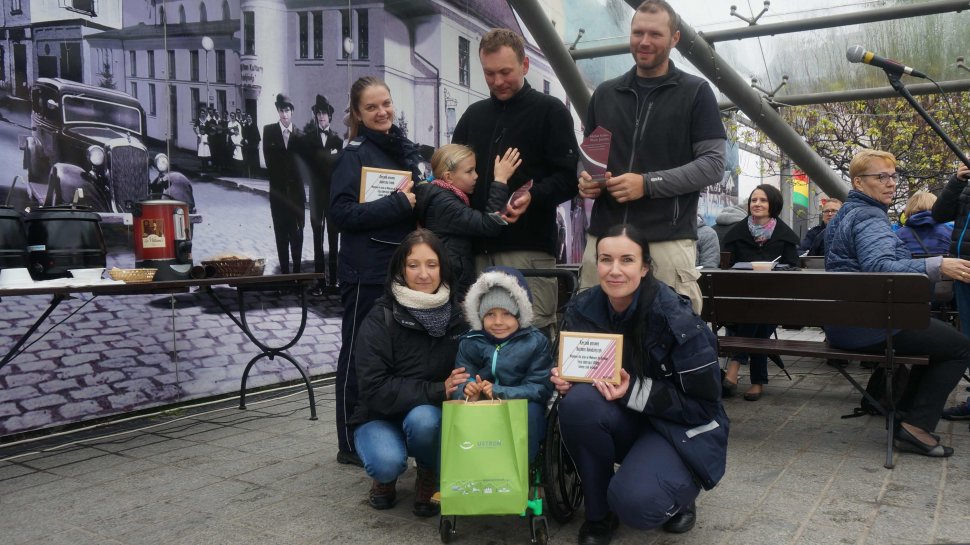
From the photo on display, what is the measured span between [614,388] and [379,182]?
5.35 feet

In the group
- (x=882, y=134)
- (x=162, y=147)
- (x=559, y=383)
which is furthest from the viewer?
(x=882, y=134)

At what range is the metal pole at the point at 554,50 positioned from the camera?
26.1ft

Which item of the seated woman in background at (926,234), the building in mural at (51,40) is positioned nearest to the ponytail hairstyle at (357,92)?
the building in mural at (51,40)

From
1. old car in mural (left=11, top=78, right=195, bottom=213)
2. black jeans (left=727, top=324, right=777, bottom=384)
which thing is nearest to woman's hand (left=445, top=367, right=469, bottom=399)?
old car in mural (left=11, top=78, right=195, bottom=213)

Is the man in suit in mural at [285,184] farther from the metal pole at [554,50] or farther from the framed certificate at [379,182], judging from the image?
the framed certificate at [379,182]

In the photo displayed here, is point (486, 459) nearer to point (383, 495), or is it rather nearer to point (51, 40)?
point (383, 495)

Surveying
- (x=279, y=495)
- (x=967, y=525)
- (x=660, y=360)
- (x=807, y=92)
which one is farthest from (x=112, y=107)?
(x=807, y=92)

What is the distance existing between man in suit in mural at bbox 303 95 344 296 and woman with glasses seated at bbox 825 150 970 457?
4171 mm

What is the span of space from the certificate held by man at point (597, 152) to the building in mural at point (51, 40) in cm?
360

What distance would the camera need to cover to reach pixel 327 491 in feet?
12.2

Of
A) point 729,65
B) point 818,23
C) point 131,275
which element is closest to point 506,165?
point 131,275

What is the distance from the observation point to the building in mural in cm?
468

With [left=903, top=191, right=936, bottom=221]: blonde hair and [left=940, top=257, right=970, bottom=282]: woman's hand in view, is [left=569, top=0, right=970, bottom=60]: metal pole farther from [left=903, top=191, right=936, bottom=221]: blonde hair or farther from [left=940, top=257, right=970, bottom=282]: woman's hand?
[left=940, top=257, right=970, bottom=282]: woman's hand

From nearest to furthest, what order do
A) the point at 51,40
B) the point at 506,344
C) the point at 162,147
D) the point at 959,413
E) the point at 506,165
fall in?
1. the point at 506,344
2. the point at 506,165
3. the point at 51,40
4. the point at 959,413
5. the point at 162,147
